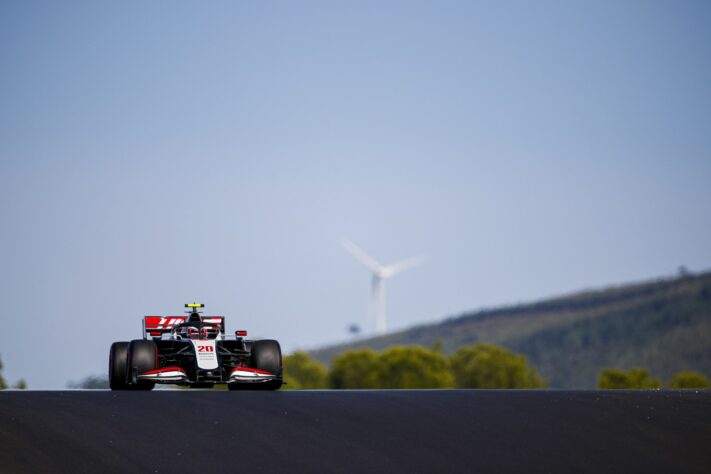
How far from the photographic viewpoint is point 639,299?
199750mm

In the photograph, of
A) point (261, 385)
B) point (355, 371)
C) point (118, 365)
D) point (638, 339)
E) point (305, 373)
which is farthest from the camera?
point (638, 339)

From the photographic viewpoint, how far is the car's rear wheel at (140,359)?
2702cm

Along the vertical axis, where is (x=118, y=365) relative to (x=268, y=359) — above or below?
below

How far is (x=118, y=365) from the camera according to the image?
89.6 feet

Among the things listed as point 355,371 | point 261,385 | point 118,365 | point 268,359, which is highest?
point 355,371

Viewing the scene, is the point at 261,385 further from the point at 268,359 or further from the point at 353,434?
the point at 353,434

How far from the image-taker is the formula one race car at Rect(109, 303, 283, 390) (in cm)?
2709

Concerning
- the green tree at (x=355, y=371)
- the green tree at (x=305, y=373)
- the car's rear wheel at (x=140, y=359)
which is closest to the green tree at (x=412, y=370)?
the green tree at (x=355, y=371)

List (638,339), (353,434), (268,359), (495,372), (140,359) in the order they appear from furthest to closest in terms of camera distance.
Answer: (638,339) < (495,372) < (268,359) < (140,359) < (353,434)

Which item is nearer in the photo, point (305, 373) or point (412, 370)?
point (412, 370)

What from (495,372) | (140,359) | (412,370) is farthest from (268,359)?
(495,372)

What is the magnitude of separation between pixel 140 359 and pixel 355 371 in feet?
375

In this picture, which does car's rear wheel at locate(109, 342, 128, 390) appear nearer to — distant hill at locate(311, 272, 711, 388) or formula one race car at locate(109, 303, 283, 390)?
→ formula one race car at locate(109, 303, 283, 390)

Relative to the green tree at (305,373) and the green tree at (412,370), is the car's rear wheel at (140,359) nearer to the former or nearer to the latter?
the green tree at (412,370)
